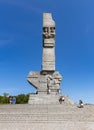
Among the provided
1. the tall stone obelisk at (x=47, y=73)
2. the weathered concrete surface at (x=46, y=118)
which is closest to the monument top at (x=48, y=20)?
the tall stone obelisk at (x=47, y=73)

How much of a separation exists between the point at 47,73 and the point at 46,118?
6.39 meters

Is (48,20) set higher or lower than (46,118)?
higher

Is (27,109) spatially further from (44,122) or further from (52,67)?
(52,67)

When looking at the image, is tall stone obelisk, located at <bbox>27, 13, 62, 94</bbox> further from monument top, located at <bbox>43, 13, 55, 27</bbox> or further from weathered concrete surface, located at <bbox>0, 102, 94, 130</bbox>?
→ weathered concrete surface, located at <bbox>0, 102, 94, 130</bbox>

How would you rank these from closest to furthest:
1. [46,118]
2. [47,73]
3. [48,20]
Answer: [46,118], [47,73], [48,20]

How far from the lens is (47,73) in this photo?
25531 mm

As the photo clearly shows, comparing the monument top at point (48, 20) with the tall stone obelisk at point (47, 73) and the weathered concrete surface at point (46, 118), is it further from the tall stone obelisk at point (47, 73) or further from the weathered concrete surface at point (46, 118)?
the weathered concrete surface at point (46, 118)

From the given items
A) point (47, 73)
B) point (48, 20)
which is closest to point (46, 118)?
point (47, 73)

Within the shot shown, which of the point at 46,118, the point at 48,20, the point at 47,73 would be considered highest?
Answer: the point at 48,20

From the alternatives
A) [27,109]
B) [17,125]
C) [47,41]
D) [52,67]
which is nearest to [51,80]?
[52,67]

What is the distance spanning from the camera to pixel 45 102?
23.7 meters

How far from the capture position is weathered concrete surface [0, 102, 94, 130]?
758 inches

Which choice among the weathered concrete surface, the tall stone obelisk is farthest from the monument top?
the weathered concrete surface

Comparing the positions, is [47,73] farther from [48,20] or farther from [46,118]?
[46,118]
